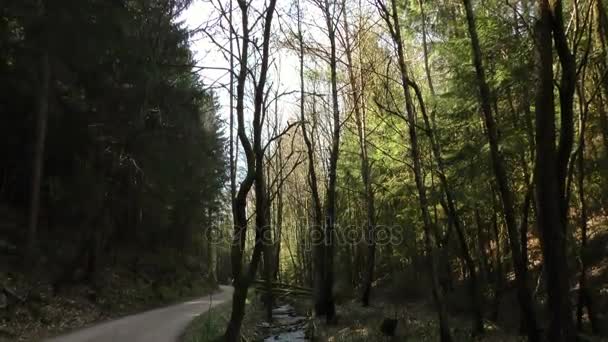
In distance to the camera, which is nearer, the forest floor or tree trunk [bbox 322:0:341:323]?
the forest floor

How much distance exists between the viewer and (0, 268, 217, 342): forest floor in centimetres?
1140

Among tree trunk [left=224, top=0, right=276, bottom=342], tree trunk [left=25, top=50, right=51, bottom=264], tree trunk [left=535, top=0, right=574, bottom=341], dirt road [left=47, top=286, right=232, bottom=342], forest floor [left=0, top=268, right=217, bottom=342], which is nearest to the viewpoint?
tree trunk [left=535, top=0, right=574, bottom=341]

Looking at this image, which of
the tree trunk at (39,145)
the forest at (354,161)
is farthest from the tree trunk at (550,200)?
the tree trunk at (39,145)

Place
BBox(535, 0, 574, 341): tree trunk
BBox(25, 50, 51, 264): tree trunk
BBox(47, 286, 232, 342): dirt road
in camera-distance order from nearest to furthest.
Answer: BBox(535, 0, 574, 341): tree trunk
BBox(47, 286, 232, 342): dirt road
BBox(25, 50, 51, 264): tree trunk

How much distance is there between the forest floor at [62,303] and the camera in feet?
37.4

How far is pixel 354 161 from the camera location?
21.0m

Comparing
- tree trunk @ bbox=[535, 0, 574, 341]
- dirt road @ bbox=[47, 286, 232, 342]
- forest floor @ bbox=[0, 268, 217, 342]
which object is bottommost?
dirt road @ bbox=[47, 286, 232, 342]

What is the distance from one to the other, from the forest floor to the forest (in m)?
0.09

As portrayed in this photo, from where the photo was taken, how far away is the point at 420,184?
9461mm

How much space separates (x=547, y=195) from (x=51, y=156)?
17.7 metres

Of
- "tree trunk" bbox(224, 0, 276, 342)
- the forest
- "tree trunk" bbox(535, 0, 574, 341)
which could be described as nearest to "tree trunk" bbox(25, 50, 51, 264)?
the forest

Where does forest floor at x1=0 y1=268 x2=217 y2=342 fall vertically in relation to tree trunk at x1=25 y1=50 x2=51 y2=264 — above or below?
below

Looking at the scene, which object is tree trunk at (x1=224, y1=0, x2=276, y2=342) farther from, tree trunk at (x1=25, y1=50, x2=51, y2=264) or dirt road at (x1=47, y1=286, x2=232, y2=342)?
tree trunk at (x1=25, y1=50, x2=51, y2=264)

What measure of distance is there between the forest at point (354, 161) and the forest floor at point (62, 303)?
3.6 inches
